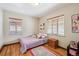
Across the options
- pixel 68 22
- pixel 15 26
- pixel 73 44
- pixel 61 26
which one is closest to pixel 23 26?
pixel 15 26

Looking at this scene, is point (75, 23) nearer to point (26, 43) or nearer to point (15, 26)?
point (15, 26)

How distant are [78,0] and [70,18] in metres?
0.33

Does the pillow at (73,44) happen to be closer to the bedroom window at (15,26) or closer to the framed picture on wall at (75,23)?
the framed picture on wall at (75,23)

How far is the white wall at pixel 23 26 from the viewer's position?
1.02 metres

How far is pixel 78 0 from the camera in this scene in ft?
2.60

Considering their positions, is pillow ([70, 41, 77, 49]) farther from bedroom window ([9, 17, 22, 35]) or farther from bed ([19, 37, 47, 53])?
bedroom window ([9, 17, 22, 35])

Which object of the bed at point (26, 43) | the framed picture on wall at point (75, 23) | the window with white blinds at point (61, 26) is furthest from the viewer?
the bed at point (26, 43)

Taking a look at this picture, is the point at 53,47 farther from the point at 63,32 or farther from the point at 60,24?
the point at 60,24

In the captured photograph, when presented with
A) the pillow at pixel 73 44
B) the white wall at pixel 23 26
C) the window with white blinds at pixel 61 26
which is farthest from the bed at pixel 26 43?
the pillow at pixel 73 44

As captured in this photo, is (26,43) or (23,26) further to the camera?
(26,43)

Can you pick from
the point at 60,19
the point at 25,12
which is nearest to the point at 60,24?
the point at 60,19

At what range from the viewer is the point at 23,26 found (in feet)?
3.88

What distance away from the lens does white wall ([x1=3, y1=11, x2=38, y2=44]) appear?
1.02 meters

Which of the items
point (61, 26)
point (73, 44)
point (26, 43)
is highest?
point (61, 26)
